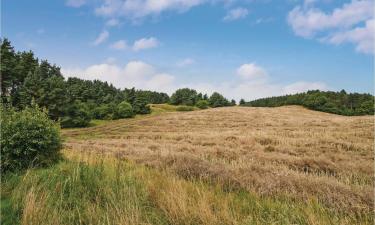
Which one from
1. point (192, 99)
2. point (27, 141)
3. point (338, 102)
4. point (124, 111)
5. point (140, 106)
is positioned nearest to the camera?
point (27, 141)

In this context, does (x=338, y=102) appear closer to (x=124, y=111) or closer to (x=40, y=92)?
(x=124, y=111)

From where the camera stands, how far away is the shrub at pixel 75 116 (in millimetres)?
55181

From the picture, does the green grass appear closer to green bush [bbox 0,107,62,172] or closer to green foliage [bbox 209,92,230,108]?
green bush [bbox 0,107,62,172]

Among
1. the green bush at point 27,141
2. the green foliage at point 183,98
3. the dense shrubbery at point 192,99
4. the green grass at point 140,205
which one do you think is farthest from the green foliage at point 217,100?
the green grass at point 140,205

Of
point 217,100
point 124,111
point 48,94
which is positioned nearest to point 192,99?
point 217,100

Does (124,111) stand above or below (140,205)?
above

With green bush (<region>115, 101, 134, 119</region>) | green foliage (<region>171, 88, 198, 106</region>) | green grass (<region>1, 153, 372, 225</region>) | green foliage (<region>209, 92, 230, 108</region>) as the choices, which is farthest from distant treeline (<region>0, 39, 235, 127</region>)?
green grass (<region>1, 153, 372, 225</region>)

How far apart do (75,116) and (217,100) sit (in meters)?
59.7

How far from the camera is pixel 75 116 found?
56.7 meters

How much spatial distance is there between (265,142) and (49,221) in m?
15.9

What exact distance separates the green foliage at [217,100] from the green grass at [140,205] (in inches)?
3987

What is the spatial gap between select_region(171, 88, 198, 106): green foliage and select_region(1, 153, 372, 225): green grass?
98143 millimetres

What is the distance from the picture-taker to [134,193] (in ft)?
19.5

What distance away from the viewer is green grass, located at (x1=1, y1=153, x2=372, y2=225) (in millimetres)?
4984
